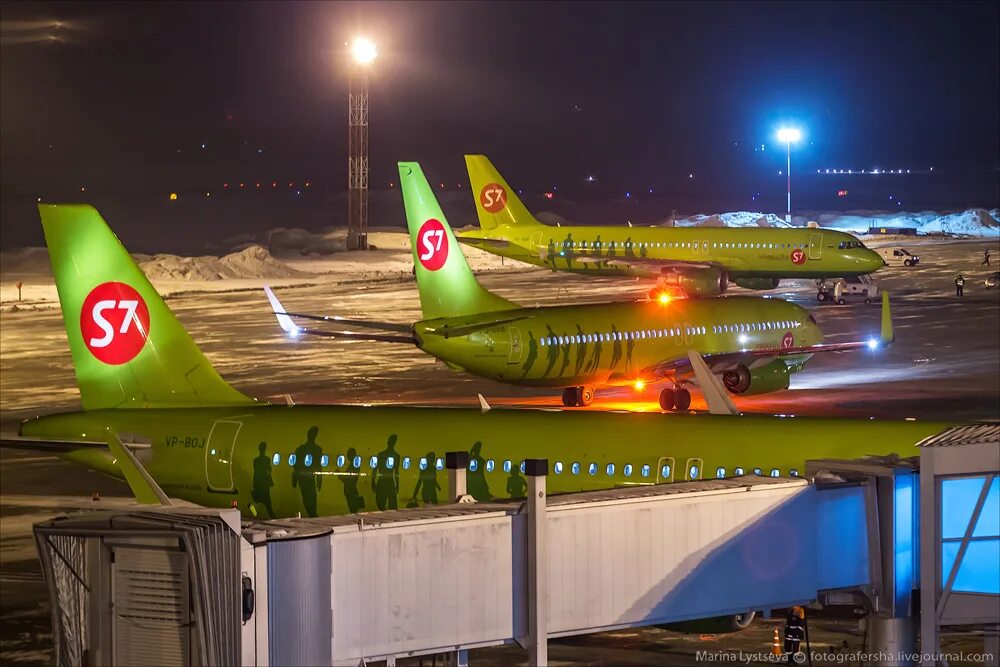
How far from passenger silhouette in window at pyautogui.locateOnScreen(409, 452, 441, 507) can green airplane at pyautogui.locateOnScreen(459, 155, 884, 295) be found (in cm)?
7019

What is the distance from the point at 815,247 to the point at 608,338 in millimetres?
53554

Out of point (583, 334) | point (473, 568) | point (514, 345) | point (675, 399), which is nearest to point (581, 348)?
point (583, 334)

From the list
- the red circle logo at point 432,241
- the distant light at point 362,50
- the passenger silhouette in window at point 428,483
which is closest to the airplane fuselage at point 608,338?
the red circle logo at point 432,241

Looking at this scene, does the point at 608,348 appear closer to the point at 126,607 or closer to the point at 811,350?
the point at 811,350

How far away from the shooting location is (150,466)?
1252 inches

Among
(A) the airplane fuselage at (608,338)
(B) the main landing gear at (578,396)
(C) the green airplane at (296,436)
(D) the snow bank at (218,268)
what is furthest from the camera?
(D) the snow bank at (218,268)

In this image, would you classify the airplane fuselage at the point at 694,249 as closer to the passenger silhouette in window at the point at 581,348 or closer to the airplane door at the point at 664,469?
the passenger silhouette in window at the point at 581,348

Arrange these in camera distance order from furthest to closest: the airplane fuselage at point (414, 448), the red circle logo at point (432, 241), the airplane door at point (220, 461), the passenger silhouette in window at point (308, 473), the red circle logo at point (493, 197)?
the red circle logo at point (493, 197) < the red circle logo at point (432, 241) < the airplane door at point (220, 461) < the passenger silhouette in window at point (308, 473) < the airplane fuselage at point (414, 448)

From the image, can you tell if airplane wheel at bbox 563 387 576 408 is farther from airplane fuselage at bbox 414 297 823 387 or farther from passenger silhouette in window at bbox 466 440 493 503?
passenger silhouette in window at bbox 466 440 493 503

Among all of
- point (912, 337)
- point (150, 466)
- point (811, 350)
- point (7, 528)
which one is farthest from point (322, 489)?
point (912, 337)

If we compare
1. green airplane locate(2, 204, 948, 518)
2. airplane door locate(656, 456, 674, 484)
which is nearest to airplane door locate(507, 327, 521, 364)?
green airplane locate(2, 204, 948, 518)

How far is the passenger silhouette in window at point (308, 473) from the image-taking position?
30656mm

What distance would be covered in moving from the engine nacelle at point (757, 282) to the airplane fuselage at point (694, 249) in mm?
1734

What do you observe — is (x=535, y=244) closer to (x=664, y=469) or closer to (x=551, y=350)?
(x=551, y=350)
